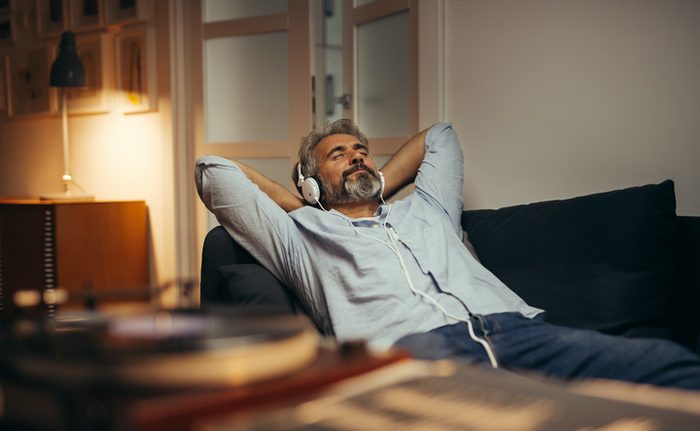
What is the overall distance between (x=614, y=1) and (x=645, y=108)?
1.11 feet

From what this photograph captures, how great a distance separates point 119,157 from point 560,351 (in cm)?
308

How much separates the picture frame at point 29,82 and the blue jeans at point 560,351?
3.47 metres

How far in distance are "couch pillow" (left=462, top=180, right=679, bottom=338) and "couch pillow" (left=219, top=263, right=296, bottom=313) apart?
0.59 metres

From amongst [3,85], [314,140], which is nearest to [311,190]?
[314,140]

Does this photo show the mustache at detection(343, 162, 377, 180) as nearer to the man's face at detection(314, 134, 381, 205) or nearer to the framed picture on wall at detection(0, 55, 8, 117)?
the man's face at detection(314, 134, 381, 205)

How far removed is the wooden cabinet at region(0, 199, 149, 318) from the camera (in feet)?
11.7

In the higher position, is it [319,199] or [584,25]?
[584,25]

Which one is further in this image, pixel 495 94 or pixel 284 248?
pixel 495 94

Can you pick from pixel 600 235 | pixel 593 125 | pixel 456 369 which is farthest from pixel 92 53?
pixel 456 369

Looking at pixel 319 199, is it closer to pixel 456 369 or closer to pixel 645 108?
pixel 645 108

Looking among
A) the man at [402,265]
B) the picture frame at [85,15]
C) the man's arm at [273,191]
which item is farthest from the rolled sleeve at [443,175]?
the picture frame at [85,15]

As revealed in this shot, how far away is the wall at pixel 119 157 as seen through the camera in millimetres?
3742

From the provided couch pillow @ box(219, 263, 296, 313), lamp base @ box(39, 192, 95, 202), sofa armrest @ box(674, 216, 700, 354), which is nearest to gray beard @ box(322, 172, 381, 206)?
couch pillow @ box(219, 263, 296, 313)

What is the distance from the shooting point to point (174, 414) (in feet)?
1.45
